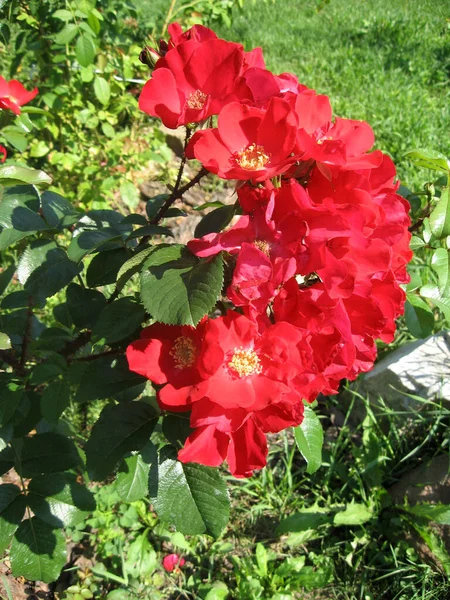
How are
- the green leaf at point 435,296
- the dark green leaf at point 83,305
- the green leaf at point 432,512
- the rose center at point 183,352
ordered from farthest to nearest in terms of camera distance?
1. the green leaf at point 432,512
2. the green leaf at point 435,296
3. the dark green leaf at point 83,305
4. the rose center at point 183,352

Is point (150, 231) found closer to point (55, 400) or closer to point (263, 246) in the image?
point (263, 246)

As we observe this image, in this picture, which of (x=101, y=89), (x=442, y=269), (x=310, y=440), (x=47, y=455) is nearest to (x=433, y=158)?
(x=442, y=269)

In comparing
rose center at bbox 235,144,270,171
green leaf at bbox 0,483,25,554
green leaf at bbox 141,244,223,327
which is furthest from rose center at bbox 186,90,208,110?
green leaf at bbox 0,483,25,554

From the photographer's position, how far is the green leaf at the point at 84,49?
7.05 feet

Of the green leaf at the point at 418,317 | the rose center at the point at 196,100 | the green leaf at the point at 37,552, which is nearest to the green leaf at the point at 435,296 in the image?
the green leaf at the point at 418,317

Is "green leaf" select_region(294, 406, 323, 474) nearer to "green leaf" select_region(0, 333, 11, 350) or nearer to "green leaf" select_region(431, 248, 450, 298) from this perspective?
"green leaf" select_region(431, 248, 450, 298)

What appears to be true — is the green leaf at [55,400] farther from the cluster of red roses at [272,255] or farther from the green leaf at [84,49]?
the green leaf at [84,49]

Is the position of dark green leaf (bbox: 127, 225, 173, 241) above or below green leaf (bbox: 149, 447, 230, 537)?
above

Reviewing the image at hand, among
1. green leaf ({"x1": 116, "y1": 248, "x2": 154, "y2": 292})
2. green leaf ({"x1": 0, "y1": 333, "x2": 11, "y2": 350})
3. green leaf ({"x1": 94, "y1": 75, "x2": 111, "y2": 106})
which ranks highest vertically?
green leaf ({"x1": 116, "y1": 248, "x2": 154, "y2": 292})

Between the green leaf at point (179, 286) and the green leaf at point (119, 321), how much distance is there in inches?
6.7

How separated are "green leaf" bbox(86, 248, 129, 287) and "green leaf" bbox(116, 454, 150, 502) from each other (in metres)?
0.35

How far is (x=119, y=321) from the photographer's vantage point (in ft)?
2.83

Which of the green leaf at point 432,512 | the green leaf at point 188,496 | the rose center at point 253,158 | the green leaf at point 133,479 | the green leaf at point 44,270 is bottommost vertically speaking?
the green leaf at point 432,512

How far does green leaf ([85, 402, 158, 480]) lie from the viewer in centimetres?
92
